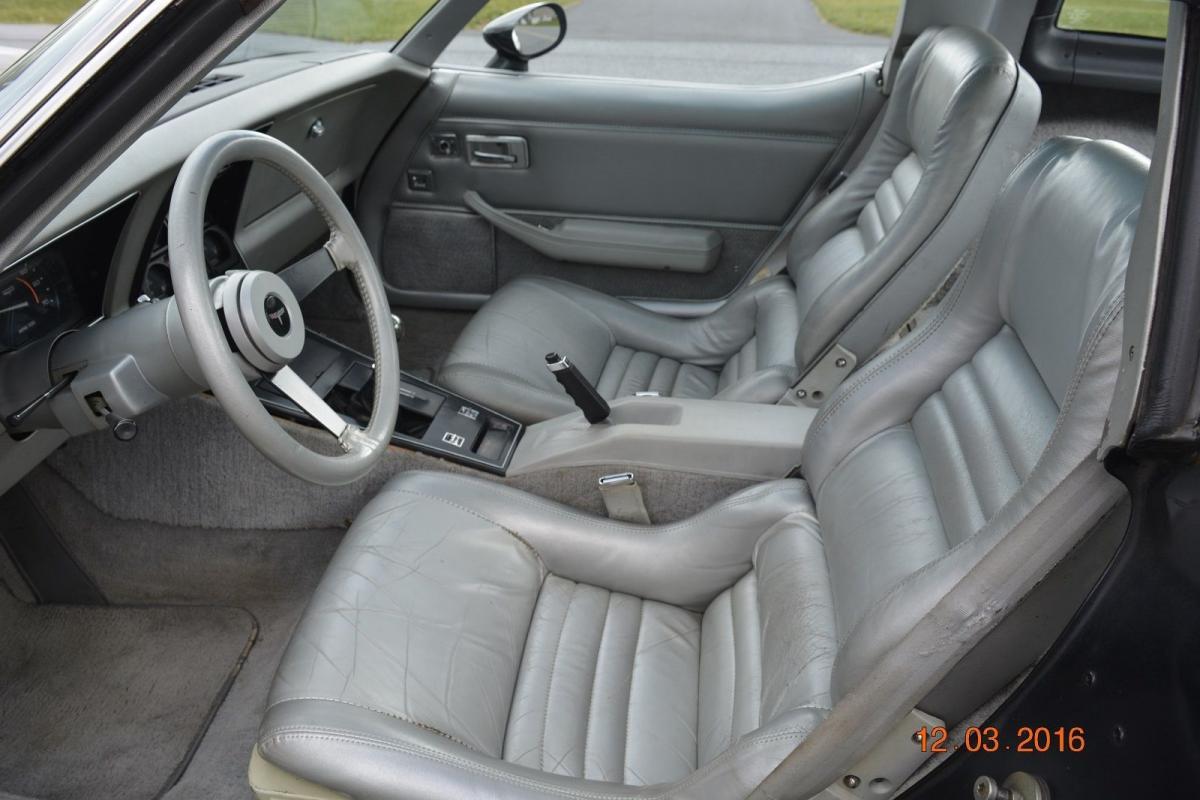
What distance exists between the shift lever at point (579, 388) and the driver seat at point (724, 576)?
0.58 ft

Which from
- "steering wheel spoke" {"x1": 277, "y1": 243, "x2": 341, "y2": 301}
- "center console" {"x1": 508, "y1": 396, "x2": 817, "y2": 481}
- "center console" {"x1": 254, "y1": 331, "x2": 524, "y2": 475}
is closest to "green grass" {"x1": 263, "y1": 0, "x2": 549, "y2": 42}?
"center console" {"x1": 254, "y1": 331, "x2": 524, "y2": 475}

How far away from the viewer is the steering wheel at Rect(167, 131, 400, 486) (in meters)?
1.04

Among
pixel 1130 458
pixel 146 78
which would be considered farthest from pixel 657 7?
pixel 1130 458

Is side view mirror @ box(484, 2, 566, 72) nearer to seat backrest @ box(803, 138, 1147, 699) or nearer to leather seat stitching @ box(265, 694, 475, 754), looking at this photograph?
seat backrest @ box(803, 138, 1147, 699)

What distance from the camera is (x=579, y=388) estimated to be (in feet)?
5.26

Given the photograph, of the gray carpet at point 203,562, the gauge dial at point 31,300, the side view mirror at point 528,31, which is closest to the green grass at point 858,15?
the side view mirror at point 528,31

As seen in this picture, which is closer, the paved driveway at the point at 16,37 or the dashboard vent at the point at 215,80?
the paved driveway at the point at 16,37

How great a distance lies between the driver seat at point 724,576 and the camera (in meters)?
0.98

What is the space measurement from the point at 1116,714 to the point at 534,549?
34.5 inches

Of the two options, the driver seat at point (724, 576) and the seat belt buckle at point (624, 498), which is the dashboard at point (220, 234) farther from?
the seat belt buckle at point (624, 498)

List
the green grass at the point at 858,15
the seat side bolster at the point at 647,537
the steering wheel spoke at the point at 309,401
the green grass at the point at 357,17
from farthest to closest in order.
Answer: the green grass at the point at 858,15
the green grass at the point at 357,17
the seat side bolster at the point at 647,537
the steering wheel spoke at the point at 309,401

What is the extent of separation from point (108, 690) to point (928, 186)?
66.0 inches

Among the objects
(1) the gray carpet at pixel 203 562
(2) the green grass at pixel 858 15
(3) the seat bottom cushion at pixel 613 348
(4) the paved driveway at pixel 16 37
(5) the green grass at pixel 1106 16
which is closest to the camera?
(4) the paved driveway at pixel 16 37

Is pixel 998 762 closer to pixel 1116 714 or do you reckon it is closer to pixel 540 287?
pixel 1116 714
